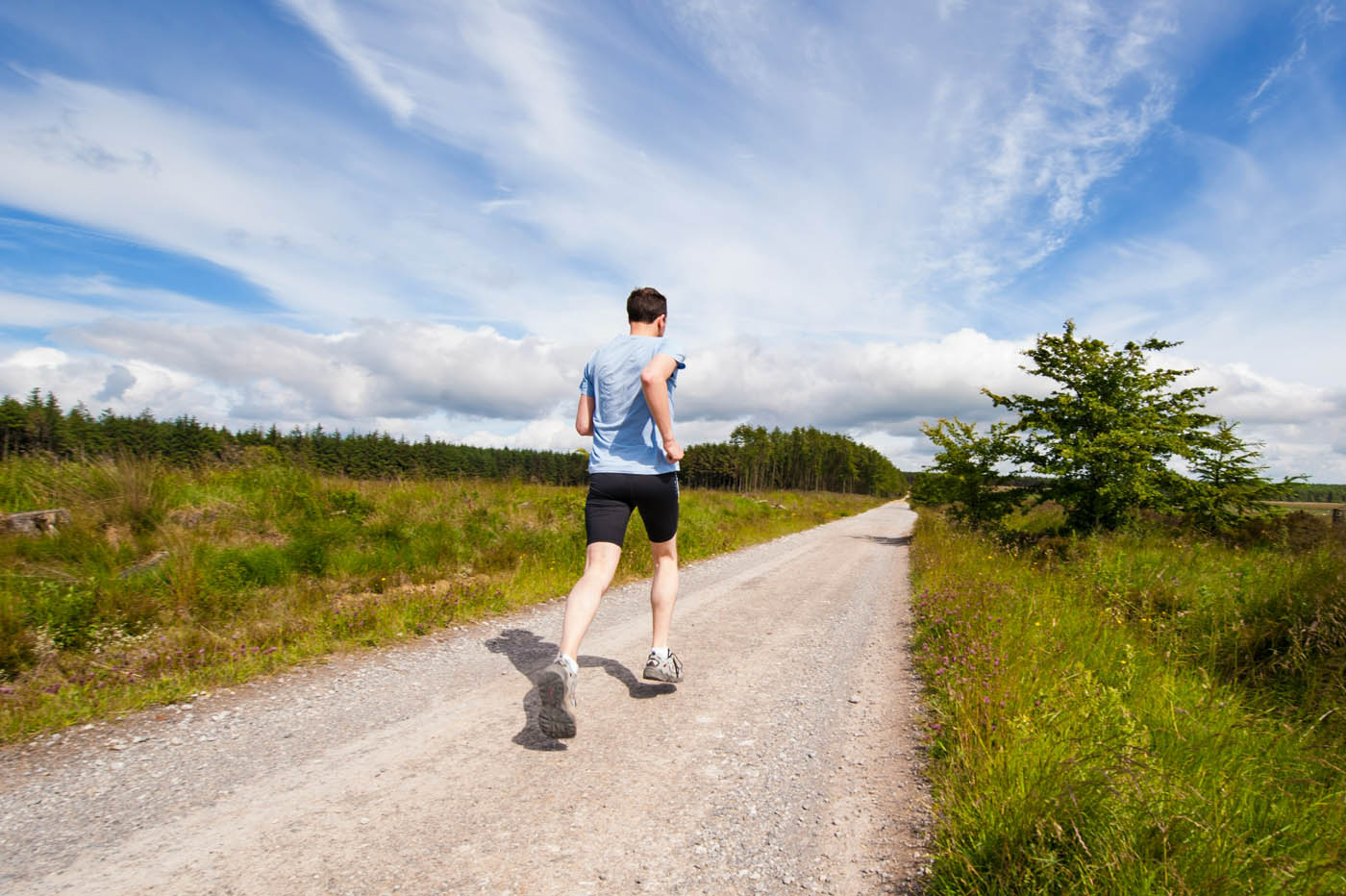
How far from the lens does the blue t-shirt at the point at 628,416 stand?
3.50 m

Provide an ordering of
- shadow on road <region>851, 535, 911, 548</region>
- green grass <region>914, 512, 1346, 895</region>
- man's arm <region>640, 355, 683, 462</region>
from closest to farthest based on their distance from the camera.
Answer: green grass <region>914, 512, 1346, 895</region>
man's arm <region>640, 355, 683, 462</region>
shadow on road <region>851, 535, 911, 548</region>

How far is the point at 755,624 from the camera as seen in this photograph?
5930 millimetres

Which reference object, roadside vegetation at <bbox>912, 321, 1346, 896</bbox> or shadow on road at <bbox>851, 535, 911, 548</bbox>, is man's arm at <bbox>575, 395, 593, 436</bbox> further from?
shadow on road at <bbox>851, 535, 911, 548</bbox>

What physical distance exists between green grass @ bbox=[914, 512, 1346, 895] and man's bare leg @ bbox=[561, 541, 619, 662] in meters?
1.79

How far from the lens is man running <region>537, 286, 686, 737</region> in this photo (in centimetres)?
336

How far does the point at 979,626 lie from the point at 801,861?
351cm

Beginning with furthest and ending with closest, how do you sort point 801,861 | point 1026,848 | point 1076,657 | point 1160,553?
1. point 1160,553
2. point 1076,657
3. point 801,861
4. point 1026,848

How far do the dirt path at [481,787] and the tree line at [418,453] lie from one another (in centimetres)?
176

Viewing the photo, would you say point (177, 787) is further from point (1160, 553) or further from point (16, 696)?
point (1160, 553)

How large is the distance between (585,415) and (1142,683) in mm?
4153

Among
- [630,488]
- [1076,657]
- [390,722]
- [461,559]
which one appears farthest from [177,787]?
[1076,657]

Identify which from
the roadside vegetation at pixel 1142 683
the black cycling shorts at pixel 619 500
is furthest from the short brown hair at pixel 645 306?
the roadside vegetation at pixel 1142 683

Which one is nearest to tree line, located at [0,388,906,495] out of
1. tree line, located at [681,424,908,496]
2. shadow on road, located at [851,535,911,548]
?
tree line, located at [681,424,908,496]

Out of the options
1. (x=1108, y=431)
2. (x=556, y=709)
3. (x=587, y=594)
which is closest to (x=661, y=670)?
(x=587, y=594)
